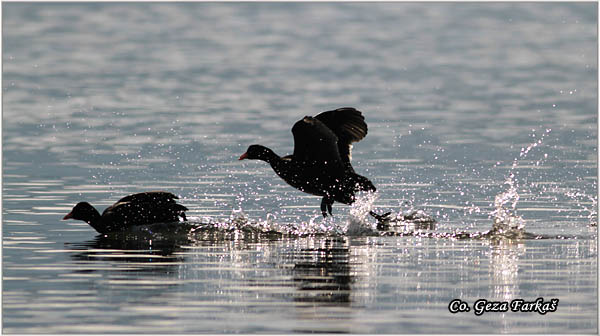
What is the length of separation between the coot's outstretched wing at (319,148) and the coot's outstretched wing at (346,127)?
0.69 metres

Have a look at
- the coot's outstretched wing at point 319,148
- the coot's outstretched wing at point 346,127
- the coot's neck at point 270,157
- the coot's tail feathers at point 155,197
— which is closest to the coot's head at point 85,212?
the coot's tail feathers at point 155,197

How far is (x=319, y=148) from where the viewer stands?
1688 centimetres

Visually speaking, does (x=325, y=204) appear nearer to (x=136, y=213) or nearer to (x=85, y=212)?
(x=136, y=213)

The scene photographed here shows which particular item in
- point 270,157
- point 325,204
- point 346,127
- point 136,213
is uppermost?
point 346,127

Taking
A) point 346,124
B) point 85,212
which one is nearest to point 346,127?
point 346,124

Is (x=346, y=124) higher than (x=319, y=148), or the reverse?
(x=346, y=124)

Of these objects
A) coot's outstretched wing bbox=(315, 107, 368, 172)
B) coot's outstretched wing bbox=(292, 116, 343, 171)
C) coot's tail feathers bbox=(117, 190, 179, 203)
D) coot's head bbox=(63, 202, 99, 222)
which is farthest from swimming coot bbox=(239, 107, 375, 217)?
coot's head bbox=(63, 202, 99, 222)

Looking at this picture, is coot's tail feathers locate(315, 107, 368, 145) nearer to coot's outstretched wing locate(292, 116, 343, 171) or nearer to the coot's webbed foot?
coot's outstretched wing locate(292, 116, 343, 171)

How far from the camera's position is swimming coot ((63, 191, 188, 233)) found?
15.8 m

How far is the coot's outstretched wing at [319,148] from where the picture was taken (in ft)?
55.0

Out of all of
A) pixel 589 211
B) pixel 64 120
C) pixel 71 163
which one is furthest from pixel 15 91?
pixel 589 211

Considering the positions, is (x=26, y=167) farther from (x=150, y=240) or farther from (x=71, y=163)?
(x=150, y=240)

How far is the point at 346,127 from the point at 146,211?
3.28 metres

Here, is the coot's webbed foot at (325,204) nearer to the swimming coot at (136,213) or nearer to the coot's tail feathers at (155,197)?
the swimming coot at (136,213)
